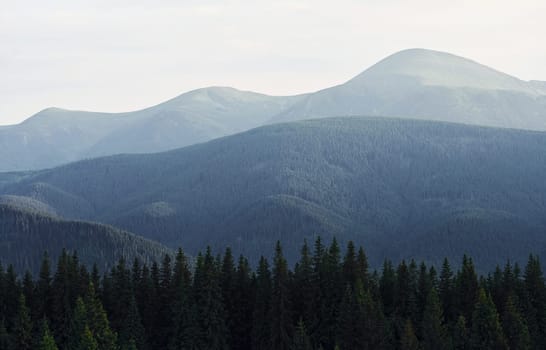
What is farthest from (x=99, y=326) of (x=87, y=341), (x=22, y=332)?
(x=22, y=332)

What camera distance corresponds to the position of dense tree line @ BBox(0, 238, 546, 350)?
9988cm

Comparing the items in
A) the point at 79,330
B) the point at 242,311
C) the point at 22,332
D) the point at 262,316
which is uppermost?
the point at 79,330

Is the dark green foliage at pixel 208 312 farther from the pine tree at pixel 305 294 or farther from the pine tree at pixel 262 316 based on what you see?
the pine tree at pixel 305 294

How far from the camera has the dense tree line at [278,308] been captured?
328 ft

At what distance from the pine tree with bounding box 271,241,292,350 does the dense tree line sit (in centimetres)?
13

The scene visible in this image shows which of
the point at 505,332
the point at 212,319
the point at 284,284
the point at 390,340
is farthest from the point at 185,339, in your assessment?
the point at 505,332

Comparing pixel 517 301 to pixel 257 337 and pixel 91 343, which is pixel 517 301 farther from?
pixel 91 343

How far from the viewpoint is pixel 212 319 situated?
111312 mm

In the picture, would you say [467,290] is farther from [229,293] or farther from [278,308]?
[229,293]

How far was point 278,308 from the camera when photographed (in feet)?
357

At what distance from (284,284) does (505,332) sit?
95.2 ft

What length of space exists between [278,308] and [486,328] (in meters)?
27.7

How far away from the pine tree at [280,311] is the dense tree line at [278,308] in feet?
0.44

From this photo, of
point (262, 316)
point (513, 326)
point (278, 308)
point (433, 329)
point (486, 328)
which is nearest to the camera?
point (486, 328)
